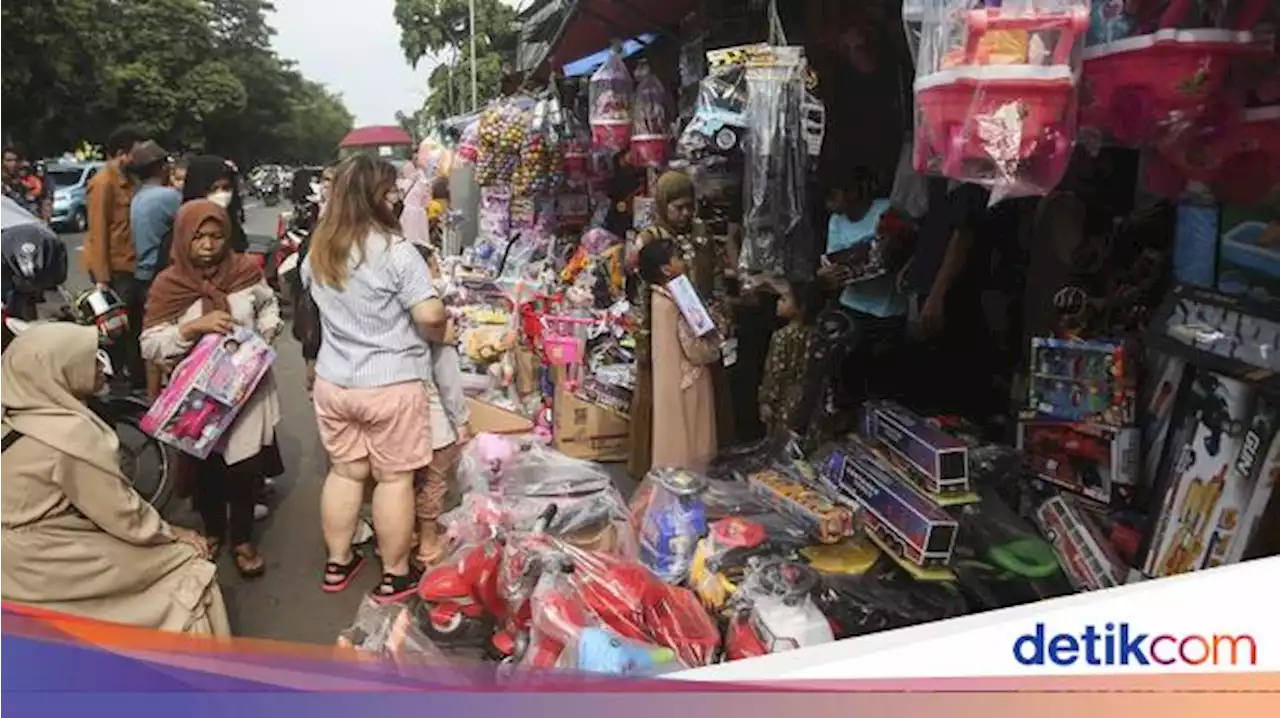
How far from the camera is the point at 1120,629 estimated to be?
134cm

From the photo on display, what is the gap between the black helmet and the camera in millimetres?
4797

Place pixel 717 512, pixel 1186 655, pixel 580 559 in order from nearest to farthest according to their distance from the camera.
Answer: pixel 1186 655 < pixel 580 559 < pixel 717 512

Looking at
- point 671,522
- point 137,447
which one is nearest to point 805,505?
point 671,522

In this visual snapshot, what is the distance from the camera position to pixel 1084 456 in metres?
2.94

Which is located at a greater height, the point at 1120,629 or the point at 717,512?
the point at 1120,629

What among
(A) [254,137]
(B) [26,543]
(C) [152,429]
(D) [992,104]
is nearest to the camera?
(D) [992,104]

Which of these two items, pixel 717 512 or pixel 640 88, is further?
pixel 640 88

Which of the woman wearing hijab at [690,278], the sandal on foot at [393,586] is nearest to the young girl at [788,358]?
the woman wearing hijab at [690,278]

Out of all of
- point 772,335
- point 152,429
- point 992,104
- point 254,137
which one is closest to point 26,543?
point 152,429

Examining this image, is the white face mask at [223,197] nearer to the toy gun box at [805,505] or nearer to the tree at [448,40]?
the toy gun box at [805,505]

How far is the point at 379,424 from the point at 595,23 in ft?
10.6

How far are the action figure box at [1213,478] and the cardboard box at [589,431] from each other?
2718 mm

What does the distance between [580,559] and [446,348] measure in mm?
1504

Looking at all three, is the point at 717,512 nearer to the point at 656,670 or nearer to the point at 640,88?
the point at 656,670
